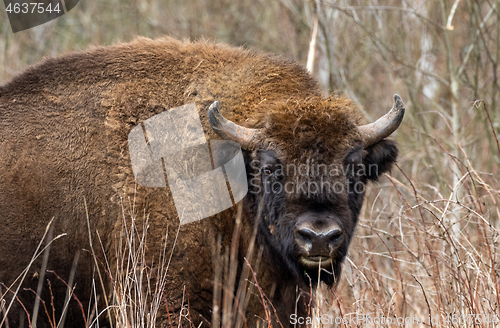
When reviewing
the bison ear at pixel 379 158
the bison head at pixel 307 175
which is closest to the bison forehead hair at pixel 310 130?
the bison head at pixel 307 175

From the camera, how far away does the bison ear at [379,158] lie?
164 inches

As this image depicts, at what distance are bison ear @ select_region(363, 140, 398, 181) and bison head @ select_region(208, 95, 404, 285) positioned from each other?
7 centimetres

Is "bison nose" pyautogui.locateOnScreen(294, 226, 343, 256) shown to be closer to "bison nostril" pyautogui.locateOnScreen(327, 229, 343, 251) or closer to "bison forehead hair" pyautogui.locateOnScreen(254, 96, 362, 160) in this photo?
"bison nostril" pyautogui.locateOnScreen(327, 229, 343, 251)

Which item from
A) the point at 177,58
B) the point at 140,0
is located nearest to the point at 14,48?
the point at 140,0

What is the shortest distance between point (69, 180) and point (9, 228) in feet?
1.86

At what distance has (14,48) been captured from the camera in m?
11.1

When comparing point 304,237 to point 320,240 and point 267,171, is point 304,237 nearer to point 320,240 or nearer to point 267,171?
point 320,240

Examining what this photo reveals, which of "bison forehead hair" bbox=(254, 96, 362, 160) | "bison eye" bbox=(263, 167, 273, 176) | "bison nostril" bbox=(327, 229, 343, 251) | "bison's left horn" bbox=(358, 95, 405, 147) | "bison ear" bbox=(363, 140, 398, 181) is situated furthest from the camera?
"bison ear" bbox=(363, 140, 398, 181)

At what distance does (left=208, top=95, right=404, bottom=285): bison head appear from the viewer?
345 centimetres

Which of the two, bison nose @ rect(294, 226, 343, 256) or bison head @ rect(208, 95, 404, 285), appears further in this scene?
bison head @ rect(208, 95, 404, 285)

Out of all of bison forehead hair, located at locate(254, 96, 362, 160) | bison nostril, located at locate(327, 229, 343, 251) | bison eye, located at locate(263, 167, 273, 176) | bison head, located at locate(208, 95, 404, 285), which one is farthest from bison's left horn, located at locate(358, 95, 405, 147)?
bison nostril, located at locate(327, 229, 343, 251)

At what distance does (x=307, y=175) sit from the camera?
3.57 metres

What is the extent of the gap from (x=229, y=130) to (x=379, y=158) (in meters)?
1.39

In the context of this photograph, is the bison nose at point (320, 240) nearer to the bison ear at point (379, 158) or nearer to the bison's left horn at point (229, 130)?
the bison's left horn at point (229, 130)
